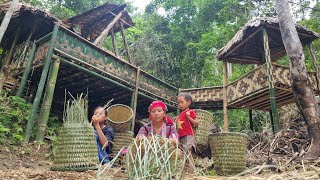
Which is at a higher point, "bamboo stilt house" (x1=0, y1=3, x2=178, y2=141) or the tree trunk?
"bamboo stilt house" (x1=0, y1=3, x2=178, y2=141)

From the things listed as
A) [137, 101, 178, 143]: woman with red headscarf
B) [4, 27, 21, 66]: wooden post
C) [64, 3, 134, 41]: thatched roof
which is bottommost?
[137, 101, 178, 143]: woman with red headscarf

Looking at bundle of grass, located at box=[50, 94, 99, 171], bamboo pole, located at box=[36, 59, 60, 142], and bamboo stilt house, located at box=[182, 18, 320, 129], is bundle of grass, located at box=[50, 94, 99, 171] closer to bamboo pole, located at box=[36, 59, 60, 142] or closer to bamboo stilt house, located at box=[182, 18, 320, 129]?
bamboo pole, located at box=[36, 59, 60, 142]

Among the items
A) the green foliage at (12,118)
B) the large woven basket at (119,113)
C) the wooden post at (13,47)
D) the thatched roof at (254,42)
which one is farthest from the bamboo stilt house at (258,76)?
the wooden post at (13,47)

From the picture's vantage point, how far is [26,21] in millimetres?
10414

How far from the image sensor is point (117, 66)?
9.16m

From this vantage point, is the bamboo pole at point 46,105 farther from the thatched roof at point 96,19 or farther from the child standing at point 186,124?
the thatched roof at point 96,19

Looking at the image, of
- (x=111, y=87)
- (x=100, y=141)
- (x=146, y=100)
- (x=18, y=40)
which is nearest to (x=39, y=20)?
(x=18, y=40)

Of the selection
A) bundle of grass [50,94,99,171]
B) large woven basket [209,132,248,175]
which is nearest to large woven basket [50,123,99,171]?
bundle of grass [50,94,99,171]

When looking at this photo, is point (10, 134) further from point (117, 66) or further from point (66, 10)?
point (66, 10)

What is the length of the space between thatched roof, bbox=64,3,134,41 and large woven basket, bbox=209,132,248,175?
928 centimetres

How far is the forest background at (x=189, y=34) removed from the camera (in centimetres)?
1622

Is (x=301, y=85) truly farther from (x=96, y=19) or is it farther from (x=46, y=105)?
(x=96, y=19)

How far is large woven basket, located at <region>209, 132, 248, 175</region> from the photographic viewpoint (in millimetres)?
4535

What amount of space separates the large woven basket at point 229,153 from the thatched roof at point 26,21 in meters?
7.07
